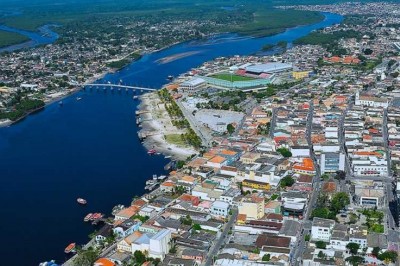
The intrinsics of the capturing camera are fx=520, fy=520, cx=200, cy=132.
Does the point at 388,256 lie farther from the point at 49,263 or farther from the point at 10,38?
the point at 10,38

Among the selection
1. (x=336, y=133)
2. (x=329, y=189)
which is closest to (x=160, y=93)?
(x=336, y=133)

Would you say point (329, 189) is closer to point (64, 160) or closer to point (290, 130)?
point (290, 130)

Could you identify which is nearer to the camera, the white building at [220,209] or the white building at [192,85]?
the white building at [220,209]

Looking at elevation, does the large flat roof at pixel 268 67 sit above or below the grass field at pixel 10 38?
below

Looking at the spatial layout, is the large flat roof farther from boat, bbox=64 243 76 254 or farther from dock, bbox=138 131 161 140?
boat, bbox=64 243 76 254

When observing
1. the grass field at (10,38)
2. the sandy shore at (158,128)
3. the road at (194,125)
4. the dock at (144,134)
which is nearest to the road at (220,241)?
the sandy shore at (158,128)

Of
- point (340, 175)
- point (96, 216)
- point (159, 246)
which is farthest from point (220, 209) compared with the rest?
point (340, 175)

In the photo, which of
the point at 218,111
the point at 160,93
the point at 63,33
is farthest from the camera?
the point at 63,33

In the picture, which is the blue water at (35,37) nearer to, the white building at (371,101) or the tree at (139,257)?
the white building at (371,101)
